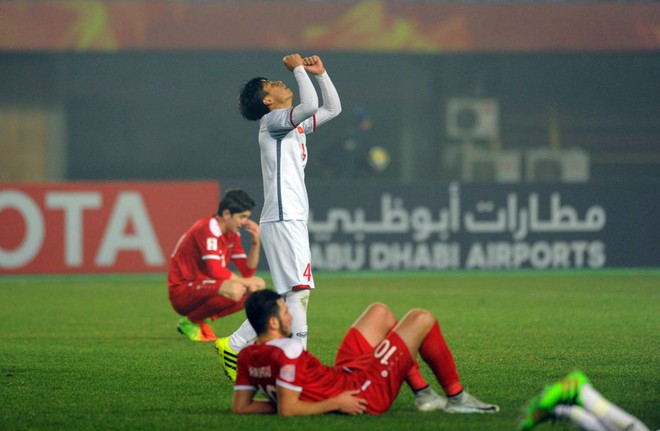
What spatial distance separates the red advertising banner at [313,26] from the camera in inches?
944

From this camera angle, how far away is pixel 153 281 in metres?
17.9

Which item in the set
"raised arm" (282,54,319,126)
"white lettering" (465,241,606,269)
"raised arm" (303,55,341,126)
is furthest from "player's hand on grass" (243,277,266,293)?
"white lettering" (465,241,606,269)

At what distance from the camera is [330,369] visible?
6.71 m

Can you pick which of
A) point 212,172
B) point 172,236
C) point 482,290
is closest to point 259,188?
point 172,236

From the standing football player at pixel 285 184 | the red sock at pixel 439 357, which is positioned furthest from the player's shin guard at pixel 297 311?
the red sock at pixel 439 357

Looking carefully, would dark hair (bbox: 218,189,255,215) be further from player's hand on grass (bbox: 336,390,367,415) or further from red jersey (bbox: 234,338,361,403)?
player's hand on grass (bbox: 336,390,367,415)

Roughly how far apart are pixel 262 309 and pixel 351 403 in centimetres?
66

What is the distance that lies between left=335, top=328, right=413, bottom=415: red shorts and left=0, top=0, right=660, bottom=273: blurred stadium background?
1672 cm

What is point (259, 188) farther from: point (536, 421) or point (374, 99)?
point (536, 421)

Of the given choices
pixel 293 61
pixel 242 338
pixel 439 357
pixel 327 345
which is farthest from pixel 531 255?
pixel 439 357

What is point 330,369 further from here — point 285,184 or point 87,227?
point 87,227

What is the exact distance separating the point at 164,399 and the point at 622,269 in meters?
12.8

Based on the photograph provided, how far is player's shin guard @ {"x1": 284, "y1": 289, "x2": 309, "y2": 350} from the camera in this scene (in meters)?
8.23

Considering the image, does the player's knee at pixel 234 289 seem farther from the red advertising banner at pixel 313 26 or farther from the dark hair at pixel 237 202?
the red advertising banner at pixel 313 26
